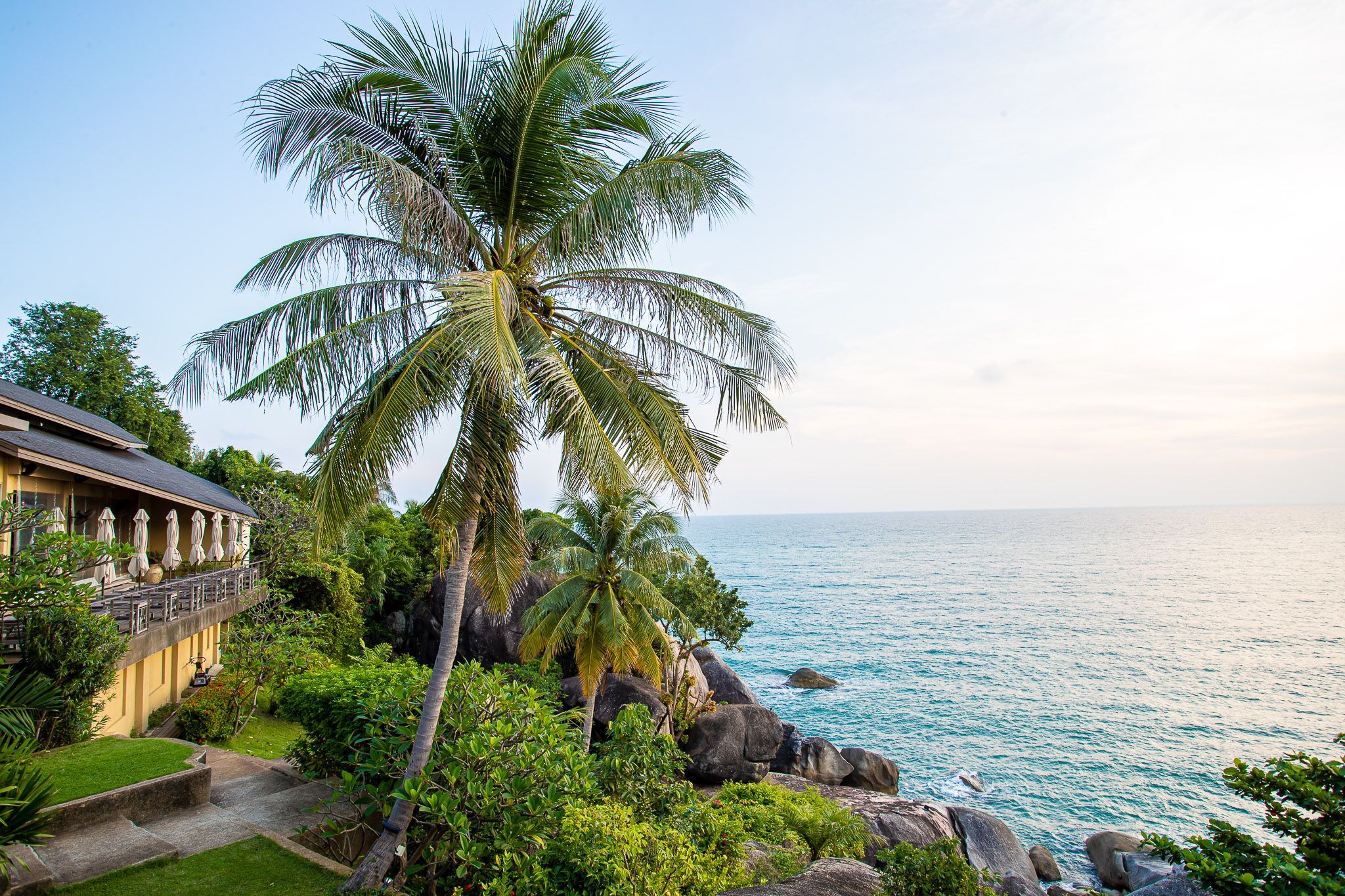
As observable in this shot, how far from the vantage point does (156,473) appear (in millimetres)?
19109

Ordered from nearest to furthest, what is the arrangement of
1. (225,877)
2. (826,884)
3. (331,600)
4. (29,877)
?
1. (29,877)
2. (826,884)
3. (225,877)
4. (331,600)

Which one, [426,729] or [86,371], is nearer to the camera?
[426,729]

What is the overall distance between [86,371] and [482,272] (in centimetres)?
3329

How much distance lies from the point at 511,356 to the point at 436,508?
103 inches

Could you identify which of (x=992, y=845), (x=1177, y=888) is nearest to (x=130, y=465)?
(x=1177, y=888)

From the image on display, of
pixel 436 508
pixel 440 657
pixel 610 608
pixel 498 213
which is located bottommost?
pixel 610 608

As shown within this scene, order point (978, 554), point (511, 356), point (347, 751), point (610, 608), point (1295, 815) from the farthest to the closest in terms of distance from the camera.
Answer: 1. point (978, 554)
2. point (610, 608)
3. point (347, 751)
4. point (511, 356)
5. point (1295, 815)

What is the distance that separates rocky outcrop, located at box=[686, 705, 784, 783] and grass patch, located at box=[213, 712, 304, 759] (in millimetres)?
11753

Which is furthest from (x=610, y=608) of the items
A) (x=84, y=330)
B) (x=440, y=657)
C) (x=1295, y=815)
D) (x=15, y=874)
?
(x=84, y=330)

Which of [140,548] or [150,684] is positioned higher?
[140,548]

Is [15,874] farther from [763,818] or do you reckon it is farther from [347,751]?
[763,818]

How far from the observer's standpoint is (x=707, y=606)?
30.8m

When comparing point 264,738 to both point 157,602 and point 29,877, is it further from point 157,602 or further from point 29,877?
point 29,877

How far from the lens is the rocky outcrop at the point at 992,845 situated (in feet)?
59.7
